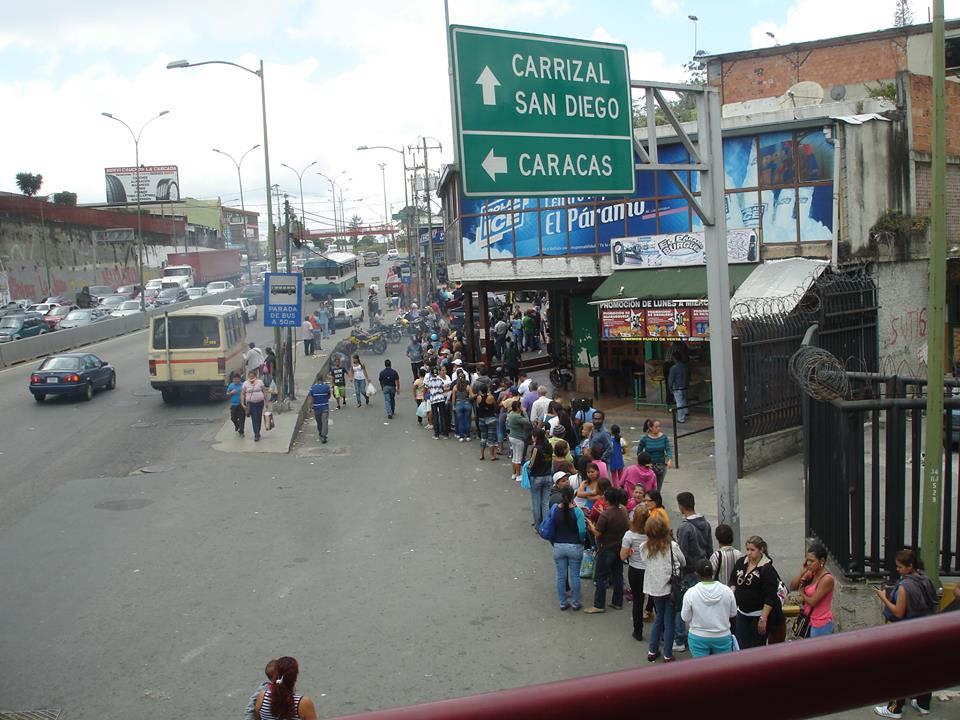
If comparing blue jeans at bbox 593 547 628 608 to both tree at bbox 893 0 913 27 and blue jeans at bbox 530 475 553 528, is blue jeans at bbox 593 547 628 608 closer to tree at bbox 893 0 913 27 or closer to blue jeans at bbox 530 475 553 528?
blue jeans at bbox 530 475 553 528

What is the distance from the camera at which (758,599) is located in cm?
803

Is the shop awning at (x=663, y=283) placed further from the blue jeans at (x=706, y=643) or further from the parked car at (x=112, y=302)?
the parked car at (x=112, y=302)

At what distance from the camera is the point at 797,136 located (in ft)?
64.8

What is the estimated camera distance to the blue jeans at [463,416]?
21297mm

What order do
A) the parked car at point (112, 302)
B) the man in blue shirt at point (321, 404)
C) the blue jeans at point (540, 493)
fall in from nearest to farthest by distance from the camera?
the blue jeans at point (540, 493) < the man in blue shirt at point (321, 404) < the parked car at point (112, 302)


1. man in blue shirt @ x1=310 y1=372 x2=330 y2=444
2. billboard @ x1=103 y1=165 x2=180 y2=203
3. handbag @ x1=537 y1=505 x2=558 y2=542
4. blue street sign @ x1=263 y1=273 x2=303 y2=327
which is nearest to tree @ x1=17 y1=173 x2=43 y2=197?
billboard @ x1=103 y1=165 x2=180 y2=203

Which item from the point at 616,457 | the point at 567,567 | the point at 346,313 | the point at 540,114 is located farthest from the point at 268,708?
the point at 346,313

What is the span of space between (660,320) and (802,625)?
43.5 feet

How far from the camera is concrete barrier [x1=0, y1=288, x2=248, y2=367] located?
35688 mm

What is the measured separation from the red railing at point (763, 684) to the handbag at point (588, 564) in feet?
34.9

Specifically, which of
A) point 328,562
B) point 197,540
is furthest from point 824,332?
point 197,540

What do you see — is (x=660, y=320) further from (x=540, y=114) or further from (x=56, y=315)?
(x=56, y=315)

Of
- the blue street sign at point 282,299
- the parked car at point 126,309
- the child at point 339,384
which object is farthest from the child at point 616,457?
the parked car at point 126,309

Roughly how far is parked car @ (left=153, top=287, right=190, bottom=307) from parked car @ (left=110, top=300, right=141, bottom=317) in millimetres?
4129
